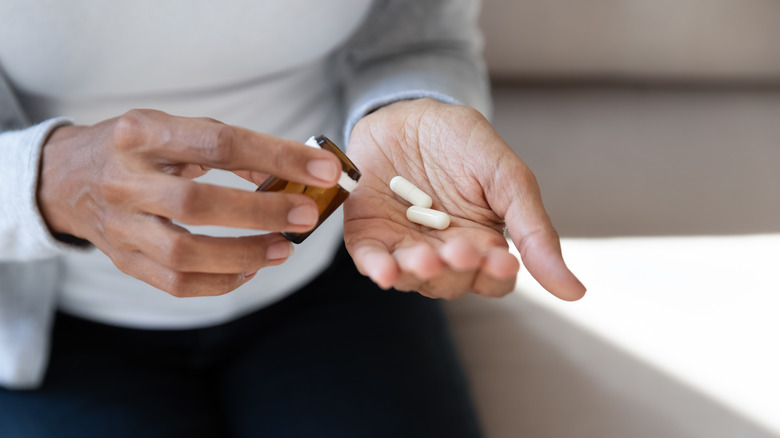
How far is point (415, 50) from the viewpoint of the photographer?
1006 mm

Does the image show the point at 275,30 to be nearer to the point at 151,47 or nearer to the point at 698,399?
the point at 151,47

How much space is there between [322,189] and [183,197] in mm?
160

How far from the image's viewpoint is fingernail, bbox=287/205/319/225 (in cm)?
54

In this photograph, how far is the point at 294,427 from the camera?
0.85m

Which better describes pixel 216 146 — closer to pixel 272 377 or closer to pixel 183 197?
pixel 183 197

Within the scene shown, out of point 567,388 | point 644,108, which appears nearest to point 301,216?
point 567,388

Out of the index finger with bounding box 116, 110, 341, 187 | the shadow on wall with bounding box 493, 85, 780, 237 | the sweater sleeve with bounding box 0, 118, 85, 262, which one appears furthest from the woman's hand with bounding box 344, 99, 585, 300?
A: the shadow on wall with bounding box 493, 85, 780, 237

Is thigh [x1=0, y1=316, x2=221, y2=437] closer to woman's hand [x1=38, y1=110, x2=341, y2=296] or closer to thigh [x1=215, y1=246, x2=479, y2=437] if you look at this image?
thigh [x1=215, y1=246, x2=479, y2=437]

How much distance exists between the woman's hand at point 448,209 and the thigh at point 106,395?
1.40 feet

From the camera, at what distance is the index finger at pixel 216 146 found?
20.0 inches

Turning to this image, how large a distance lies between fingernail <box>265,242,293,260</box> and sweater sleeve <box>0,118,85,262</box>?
0.28 metres

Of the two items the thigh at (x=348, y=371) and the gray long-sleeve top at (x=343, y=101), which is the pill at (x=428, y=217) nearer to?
the gray long-sleeve top at (x=343, y=101)

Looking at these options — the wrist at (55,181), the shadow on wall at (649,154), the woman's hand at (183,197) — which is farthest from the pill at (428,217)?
the shadow on wall at (649,154)

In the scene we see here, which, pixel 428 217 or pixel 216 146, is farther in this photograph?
pixel 428 217
